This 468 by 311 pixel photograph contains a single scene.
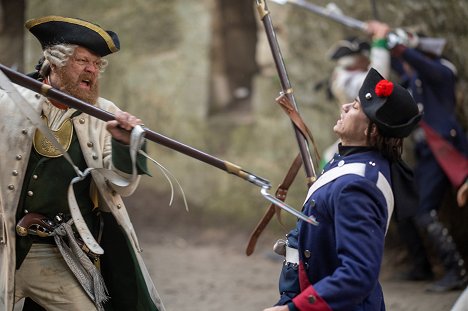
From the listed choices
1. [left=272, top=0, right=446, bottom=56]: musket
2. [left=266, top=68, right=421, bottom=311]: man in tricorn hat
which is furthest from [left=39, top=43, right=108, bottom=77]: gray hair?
[left=272, top=0, right=446, bottom=56]: musket

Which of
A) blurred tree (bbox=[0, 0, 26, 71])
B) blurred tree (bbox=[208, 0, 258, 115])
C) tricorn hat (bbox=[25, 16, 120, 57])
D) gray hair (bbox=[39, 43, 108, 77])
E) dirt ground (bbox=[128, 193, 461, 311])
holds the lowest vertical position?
dirt ground (bbox=[128, 193, 461, 311])

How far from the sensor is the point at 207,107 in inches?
367

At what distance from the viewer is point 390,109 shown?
127 inches

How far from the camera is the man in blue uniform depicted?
6.43 meters

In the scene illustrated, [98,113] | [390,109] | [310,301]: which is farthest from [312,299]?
[98,113]

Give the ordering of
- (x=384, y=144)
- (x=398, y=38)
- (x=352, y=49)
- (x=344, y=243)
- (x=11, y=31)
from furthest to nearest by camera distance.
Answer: (x=352, y=49), (x=398, y=38), (x=11, y=31), (x=384, y=144), (x=344, y=243)

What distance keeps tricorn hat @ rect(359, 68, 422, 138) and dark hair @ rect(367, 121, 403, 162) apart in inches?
1.1

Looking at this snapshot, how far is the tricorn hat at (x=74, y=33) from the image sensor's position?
3.76 metres

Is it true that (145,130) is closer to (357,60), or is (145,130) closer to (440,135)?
(440,135)

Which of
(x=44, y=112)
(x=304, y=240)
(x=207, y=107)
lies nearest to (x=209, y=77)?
(x=207, y=107)

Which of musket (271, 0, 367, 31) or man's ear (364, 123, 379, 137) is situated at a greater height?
musket (271, 0, 367, 31)

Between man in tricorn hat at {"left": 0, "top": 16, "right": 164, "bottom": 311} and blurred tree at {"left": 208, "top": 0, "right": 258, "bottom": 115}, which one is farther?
blurred tree at {"left": 208, "top": 0, "right": 258, "bottom": 115}

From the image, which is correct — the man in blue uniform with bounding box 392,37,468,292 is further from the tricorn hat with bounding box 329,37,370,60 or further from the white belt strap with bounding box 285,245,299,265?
the white belt strap with bounding box 285,245,299,265

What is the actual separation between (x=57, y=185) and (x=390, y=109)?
148 centimetres
